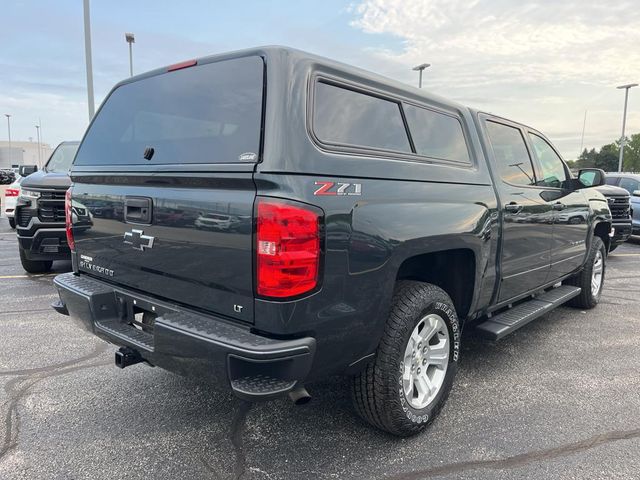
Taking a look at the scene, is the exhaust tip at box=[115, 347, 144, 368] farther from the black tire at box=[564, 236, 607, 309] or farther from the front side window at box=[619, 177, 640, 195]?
the front side window at box=[619, 177, 640, 195]

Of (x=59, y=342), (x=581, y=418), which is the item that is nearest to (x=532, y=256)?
(x=581, y=418)

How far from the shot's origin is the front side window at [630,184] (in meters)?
11.0

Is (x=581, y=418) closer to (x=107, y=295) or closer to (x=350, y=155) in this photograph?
(x=350, y=155)

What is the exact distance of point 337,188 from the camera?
88.6 inches

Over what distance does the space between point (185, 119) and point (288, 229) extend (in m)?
1.05

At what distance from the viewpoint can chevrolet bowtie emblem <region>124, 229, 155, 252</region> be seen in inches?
102

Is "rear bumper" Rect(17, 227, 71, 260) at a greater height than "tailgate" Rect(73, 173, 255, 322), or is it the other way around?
"tailgate" Rect(73, 173, 255, 322)

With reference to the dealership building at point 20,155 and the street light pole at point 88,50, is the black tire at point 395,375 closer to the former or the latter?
the street light pole at point 88,50

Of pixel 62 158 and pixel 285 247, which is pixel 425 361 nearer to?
pixel 285 247

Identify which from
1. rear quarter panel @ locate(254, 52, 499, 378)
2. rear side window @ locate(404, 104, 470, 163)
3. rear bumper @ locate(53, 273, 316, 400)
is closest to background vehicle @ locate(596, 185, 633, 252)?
rear side window @ locate(404, 104, 470, 163)

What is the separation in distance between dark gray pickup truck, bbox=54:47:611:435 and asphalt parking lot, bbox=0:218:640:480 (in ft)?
0.92

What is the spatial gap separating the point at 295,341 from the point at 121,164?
1591mm

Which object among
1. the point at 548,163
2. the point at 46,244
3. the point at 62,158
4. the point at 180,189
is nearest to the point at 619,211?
the point at 548,163

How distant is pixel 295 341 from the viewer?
84.0 inches
